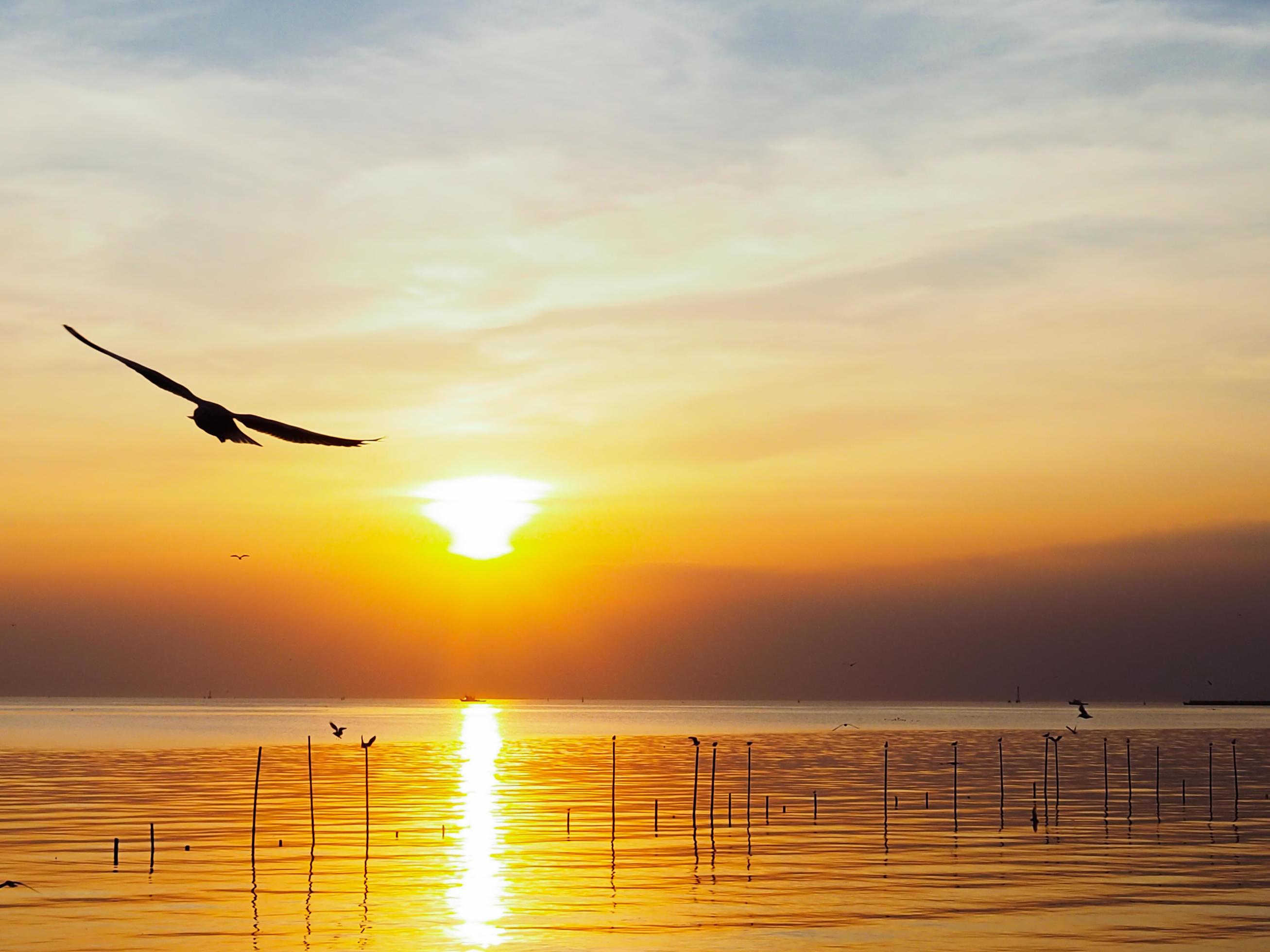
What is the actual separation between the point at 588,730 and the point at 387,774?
9040 centimetres

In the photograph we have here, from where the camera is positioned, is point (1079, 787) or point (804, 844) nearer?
point (804, 844)

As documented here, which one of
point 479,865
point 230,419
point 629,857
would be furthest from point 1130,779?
point 230,419

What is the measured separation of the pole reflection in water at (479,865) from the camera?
36.7 metres

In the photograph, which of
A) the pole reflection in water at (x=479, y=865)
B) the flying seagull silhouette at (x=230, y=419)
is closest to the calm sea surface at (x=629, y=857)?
the pole reflection in water at (x=479, y=865)

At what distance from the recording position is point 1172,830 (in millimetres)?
58469

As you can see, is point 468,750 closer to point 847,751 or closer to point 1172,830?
point 847,751

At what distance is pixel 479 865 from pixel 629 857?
5.52 metres

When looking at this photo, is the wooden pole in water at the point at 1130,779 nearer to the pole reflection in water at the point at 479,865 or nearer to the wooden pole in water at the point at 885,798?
the wooden pole in water at the point at 885,798

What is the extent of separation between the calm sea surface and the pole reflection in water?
157 millimetres

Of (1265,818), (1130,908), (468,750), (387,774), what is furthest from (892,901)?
(468,750)

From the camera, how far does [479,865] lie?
47.5 metres

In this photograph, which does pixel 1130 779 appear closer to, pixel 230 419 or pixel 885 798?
pixel 885 798

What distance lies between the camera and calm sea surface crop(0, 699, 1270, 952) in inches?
1427

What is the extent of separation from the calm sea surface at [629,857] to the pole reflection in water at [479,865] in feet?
0.52
